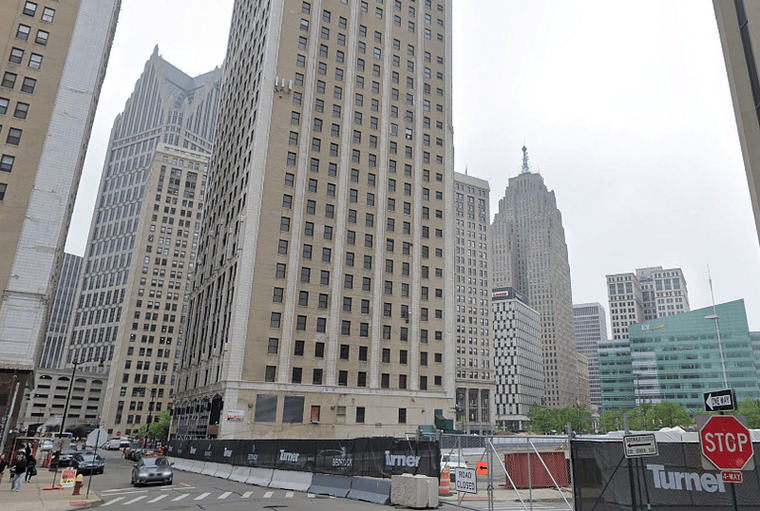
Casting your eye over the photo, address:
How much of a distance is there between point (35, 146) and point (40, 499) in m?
41.5

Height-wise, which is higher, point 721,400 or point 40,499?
point 721,400

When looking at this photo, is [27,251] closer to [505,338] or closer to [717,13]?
[717,13]

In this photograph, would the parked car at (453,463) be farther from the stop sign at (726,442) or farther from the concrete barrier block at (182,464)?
the stop sign at (726,442)

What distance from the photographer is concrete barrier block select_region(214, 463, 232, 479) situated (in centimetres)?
3359

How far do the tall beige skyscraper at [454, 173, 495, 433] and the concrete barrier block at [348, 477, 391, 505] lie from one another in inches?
4605

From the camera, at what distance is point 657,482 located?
11.8 meters

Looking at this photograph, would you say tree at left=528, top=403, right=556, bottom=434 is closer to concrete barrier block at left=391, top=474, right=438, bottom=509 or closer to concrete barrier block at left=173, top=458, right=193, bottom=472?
concrete barrier block at left=173, top=458, right=193, bottom=472

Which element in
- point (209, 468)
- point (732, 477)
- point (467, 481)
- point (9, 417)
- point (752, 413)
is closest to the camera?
point (732, 477)

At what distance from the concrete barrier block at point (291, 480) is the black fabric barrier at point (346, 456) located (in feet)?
0.87

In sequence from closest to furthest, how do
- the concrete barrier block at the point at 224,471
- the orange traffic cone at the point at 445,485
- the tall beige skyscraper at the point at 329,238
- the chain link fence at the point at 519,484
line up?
the chain link fence at the point at 519,484 < the orange traffic cone at the point at 445,485 < the concrete barrier block at the point at 224,471 < the tall beige skyscraper at the point at 329,238

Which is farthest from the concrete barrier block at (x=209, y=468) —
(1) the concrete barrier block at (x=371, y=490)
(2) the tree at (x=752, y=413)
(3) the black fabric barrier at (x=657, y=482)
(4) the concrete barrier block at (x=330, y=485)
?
(2) the tree at (x=752, y=413)

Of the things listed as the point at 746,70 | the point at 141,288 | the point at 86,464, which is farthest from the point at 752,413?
the point at 141,288

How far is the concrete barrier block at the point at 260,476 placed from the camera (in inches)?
1124

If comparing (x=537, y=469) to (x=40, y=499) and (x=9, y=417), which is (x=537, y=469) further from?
(x=9, y=417)
